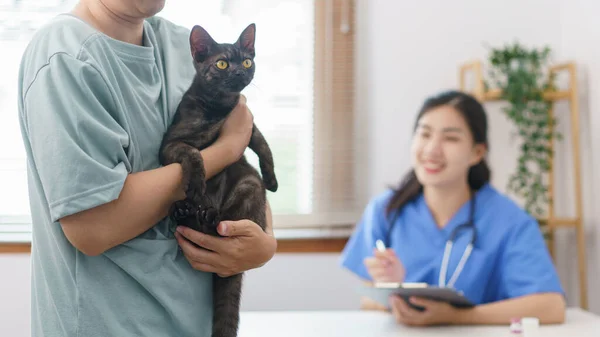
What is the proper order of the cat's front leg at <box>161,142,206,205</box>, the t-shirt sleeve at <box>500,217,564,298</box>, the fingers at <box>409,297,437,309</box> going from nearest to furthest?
the cat's front leg at <box>161,142,206,205</box> → the fingers at <box>409,297,437,309</box> → the t-shirt sleeve at <box>500,217,564,298</box>

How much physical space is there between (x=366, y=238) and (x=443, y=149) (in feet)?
1.53

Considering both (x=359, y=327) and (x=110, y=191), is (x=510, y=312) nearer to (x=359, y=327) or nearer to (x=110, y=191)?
(x=359, y=327)

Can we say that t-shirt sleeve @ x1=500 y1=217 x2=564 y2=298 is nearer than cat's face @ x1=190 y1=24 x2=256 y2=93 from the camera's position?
No

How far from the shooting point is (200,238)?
937 millimetres

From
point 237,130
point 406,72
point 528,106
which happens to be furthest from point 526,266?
point 237,130

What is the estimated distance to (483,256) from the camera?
2338 millimetres

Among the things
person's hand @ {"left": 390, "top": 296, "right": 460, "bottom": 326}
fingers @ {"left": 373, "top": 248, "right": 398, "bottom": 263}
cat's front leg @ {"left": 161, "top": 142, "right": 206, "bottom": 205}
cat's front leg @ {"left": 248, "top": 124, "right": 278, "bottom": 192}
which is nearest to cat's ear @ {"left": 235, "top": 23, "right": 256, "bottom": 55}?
cat's front leg @ {"left": 248, "top": 124, "right": 278, "bottom": 192}

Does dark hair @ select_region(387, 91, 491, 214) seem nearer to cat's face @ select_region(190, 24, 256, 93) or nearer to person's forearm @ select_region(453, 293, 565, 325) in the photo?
person's forearm @ select_region(453, 293, 565, 325)

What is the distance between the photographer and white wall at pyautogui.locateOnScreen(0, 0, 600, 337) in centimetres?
323

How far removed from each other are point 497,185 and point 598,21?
3.02ft

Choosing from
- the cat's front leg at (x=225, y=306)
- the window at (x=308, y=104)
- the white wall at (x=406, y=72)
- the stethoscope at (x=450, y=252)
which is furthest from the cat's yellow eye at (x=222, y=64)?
the white wall at (x=406, y=72)

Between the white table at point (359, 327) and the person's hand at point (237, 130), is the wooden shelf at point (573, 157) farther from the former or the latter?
the person's hand at point (237, 130)

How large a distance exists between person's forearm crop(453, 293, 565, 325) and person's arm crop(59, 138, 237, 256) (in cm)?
148

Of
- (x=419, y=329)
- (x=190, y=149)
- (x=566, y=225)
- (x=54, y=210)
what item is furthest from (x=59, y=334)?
(x=566, y=225)
